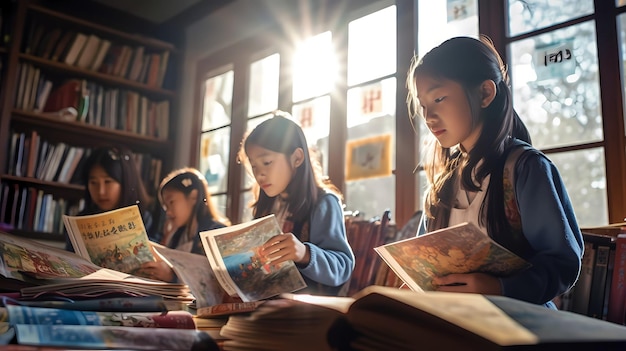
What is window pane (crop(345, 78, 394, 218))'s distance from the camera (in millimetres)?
2316

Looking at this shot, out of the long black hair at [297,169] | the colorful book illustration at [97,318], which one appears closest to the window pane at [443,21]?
the long black hair at [297,169]

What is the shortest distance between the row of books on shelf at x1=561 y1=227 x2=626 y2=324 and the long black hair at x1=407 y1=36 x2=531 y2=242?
0.36 metres

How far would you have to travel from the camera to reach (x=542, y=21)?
1942 millimetres

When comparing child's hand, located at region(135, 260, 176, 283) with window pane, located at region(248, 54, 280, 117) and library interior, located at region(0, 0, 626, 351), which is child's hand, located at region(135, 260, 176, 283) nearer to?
library interior, located at region(0, 0, 626, 351)

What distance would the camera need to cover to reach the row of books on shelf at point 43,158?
9.77 ft

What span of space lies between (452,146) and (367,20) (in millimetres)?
1521

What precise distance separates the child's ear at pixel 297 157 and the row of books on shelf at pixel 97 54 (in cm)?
213

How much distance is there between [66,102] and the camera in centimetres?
315

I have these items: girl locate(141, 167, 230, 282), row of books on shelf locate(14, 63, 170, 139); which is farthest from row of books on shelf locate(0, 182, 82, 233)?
girl locate(141, 167, 230, 282)

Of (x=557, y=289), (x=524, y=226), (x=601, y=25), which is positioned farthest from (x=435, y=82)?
(x=601, y=25)

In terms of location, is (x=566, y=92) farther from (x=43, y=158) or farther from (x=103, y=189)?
(x=43, y=158)

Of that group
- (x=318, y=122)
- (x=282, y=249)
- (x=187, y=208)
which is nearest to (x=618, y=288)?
(x=282, y=249)

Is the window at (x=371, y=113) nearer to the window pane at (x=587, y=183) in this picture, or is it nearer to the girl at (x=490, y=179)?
the window pane at (x=587, y=183)

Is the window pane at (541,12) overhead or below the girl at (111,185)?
overhead
